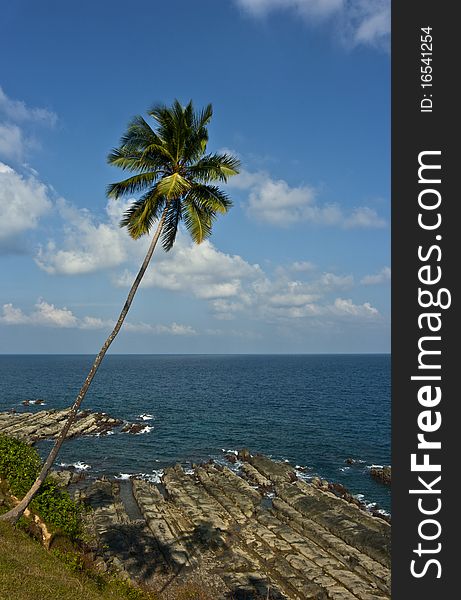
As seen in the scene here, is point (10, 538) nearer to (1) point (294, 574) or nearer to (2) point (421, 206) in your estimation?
(1) point (294, 574)

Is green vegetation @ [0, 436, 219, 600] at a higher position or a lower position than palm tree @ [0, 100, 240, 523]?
lower

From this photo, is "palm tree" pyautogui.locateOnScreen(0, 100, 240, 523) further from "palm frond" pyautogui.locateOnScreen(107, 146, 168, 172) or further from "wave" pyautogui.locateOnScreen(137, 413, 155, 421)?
"wave" pyautogui.locateOnScreen(137, 413, 155, 421)

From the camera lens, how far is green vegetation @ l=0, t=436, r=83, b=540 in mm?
23984

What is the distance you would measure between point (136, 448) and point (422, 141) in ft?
206

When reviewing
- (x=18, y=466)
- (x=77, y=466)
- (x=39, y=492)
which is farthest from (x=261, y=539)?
(x=77, y=466)

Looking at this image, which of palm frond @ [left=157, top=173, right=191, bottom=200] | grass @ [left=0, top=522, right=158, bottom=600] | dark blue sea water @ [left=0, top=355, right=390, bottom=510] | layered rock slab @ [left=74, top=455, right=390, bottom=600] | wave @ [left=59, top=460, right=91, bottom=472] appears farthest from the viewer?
dark blue sea water @ [left=0, top=355, right=390, bottom=510]

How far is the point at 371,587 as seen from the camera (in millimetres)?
26891

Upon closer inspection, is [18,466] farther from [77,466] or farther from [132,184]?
[77,466]

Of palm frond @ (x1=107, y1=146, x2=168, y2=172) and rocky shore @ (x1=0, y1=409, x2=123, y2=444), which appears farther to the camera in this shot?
rocky shore @ (x1=0, y1=409, x2=123, y2=444)

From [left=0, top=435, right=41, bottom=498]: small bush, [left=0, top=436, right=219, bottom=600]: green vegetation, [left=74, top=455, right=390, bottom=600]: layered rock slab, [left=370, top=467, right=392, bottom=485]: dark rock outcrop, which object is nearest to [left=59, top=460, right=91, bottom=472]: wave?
[left=74, top=455, right=390, bottom=600]: layered rock slab

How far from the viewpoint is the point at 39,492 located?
24.5 meters

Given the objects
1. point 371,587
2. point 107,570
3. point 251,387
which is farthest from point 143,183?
point 251,387

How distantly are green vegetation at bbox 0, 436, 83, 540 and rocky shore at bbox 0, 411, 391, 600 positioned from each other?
16.3 ft

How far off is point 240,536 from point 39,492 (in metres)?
16.8
